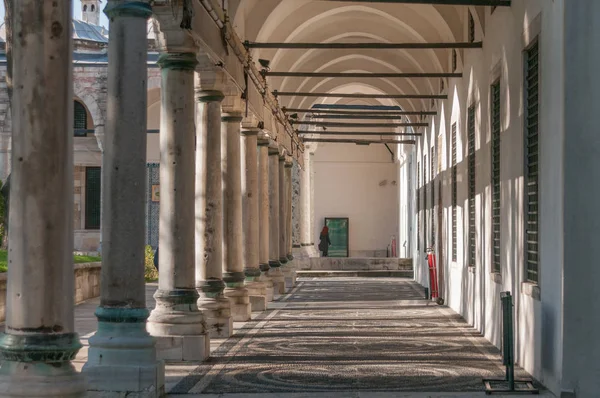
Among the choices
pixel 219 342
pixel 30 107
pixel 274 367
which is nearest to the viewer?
pixel 30 107

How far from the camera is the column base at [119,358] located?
9.31m

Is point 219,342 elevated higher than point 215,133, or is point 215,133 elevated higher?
point 215,133

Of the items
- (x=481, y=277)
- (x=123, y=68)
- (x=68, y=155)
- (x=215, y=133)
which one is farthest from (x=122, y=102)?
(x=481, y=277)

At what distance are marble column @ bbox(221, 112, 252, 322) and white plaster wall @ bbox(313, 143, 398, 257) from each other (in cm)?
3639

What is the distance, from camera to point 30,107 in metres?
6.75

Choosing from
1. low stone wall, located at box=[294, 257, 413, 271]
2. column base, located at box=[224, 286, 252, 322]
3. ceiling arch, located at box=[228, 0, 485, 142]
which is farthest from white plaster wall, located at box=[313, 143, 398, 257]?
column base, located at box=[224, 286, 252, 322]

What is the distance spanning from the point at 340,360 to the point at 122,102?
4760mm

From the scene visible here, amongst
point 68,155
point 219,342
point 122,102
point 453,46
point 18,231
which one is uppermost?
point 453,46

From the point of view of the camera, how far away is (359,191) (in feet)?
180

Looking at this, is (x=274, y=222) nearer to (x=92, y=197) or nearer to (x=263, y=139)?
(x=263, y=139)

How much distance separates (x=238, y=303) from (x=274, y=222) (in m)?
7.97

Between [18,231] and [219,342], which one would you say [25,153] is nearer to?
[18,231]

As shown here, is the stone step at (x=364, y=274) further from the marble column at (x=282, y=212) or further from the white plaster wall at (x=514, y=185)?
the white plaster wall at (x=514, y=185)

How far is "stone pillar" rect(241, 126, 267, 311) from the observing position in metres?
20.8
